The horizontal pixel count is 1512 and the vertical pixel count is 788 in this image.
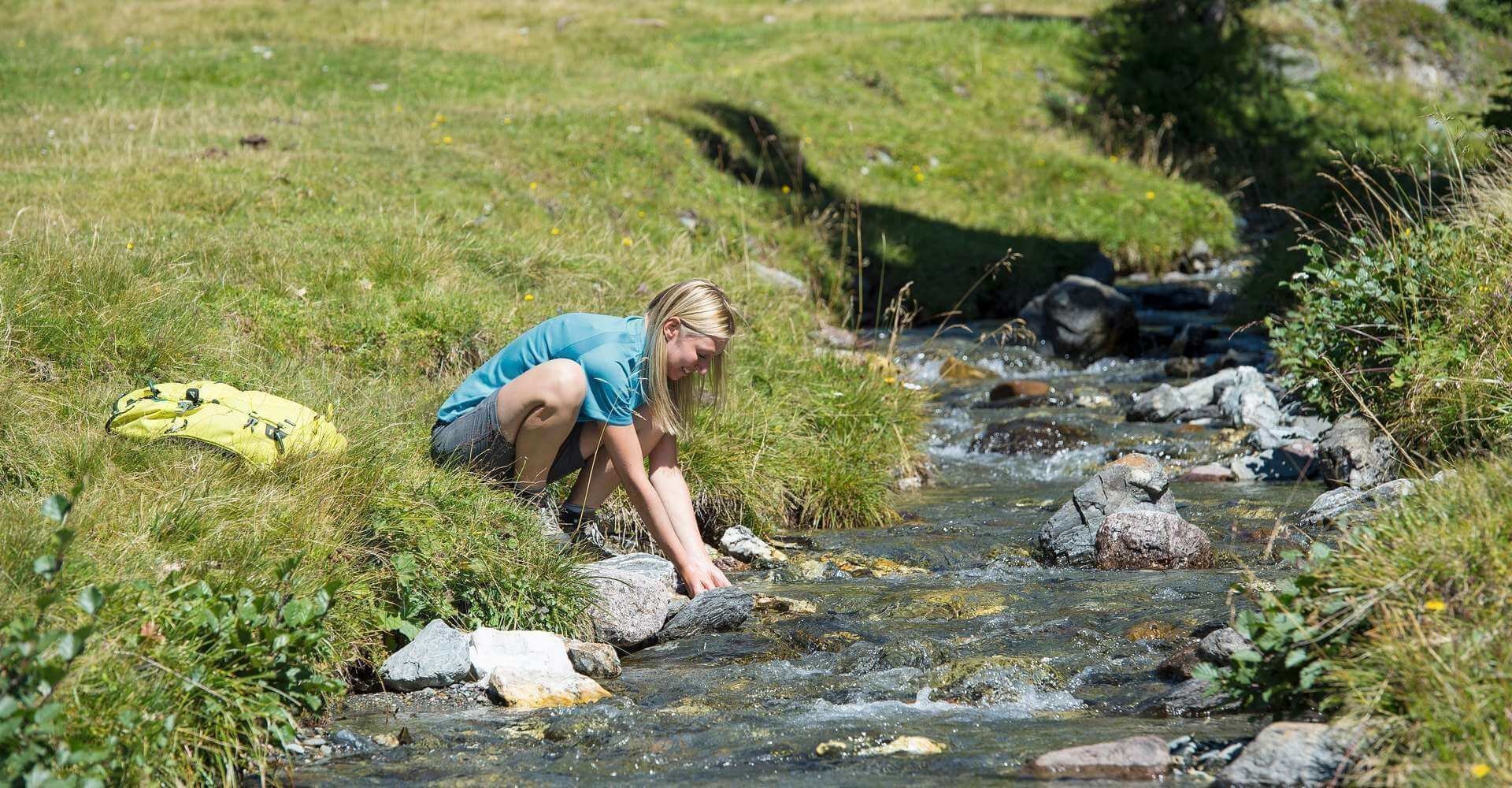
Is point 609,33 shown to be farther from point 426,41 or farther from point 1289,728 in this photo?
point 1289,728

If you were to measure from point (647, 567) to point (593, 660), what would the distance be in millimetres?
836

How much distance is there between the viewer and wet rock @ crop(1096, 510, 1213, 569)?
608 centimetres

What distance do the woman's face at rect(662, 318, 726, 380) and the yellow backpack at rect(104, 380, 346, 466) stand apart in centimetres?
Result: 142

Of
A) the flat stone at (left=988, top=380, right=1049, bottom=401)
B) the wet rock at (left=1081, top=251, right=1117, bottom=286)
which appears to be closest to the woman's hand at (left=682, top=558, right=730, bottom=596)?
the flat stone at (left=988, top=380, right=1049, bottom=401)

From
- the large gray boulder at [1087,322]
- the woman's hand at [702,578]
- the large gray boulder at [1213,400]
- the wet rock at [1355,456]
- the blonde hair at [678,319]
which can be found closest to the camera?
the blonde hair at [678,319]

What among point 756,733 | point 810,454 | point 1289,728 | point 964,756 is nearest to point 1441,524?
point 1289,728

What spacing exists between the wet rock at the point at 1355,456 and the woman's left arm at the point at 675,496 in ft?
12.2

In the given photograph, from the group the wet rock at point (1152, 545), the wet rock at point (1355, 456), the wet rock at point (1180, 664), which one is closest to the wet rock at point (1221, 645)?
the wet rock at point (1180, 664)

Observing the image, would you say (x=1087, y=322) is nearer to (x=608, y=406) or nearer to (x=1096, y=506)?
(x=1096, y=506)

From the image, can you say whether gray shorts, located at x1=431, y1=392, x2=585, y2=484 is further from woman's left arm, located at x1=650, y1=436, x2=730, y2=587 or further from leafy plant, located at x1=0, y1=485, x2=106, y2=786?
leafy plant, located at x1=0, y1=485, x2=106, y2=786

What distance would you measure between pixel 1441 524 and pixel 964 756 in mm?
1578

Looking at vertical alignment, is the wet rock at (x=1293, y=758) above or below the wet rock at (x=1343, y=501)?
above

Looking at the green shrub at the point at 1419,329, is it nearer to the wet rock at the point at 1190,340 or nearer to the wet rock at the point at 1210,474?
the wet rock at the point at 1210,474

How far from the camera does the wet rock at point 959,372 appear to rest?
11.3m
